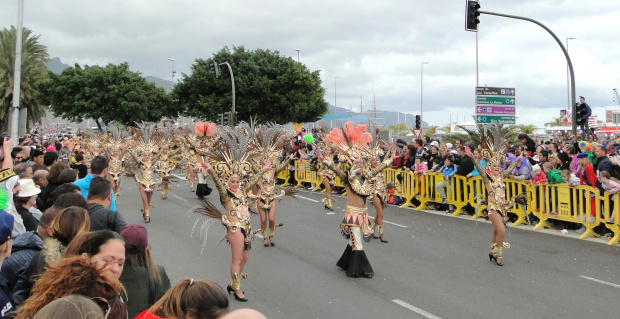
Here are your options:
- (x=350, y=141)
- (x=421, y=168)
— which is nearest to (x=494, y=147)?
(x=350, y=141)

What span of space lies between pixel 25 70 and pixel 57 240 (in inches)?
1892

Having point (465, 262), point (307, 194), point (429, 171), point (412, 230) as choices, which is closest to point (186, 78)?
point (307, 194)

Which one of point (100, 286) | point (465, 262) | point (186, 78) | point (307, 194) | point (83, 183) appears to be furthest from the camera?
point (186, 78)

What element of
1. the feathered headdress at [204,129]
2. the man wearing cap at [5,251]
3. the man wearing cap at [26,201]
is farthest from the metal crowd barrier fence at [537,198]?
the man wearing cap at [5,251]

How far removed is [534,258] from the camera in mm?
9711

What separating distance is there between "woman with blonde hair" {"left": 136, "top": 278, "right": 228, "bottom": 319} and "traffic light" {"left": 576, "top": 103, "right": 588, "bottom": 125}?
16351 millimetres

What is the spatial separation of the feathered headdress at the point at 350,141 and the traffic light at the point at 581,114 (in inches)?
378

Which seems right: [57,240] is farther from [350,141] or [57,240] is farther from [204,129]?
[204,129]

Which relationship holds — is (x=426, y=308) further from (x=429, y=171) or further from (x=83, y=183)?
(x=429, y=171)

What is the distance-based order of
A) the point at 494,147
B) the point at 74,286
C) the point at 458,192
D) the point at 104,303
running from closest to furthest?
1. the point at 74,286
2. the point at 104,303
3. the point at 494,147
4. the point at 458,192

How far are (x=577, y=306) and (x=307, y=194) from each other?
1335 centimetres

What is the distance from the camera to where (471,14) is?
15.8m

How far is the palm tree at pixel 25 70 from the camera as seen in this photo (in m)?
42.6

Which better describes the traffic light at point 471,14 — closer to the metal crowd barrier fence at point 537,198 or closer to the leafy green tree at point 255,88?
the metal crowd barrier fence at point 537,198
